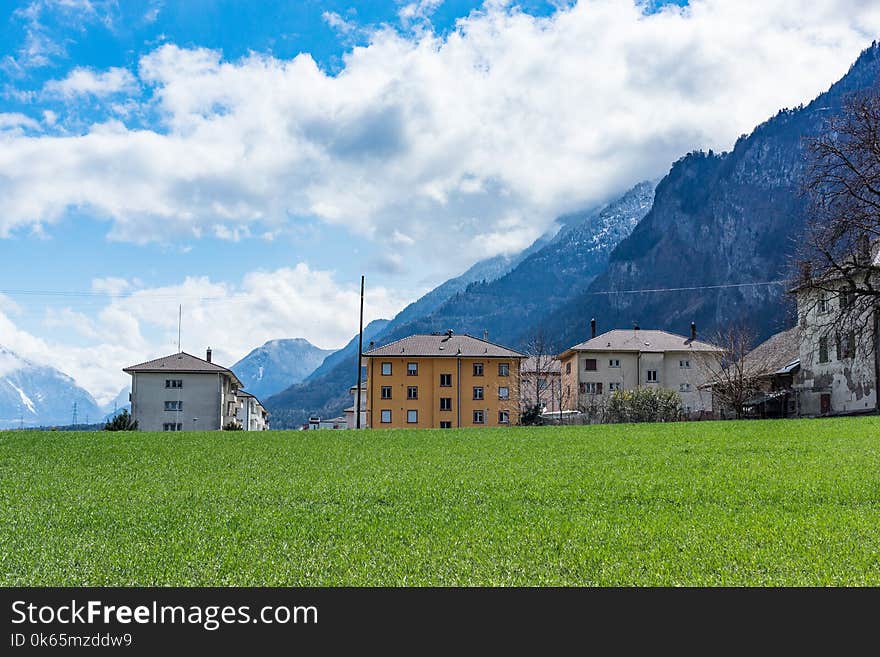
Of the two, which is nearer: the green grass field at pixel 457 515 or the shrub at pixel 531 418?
the green grass field at pixel 457 515

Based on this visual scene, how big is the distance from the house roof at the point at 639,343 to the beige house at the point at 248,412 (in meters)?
47.5

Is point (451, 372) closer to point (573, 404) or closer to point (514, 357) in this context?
point (514, 357)

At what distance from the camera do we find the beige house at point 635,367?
8812 cm

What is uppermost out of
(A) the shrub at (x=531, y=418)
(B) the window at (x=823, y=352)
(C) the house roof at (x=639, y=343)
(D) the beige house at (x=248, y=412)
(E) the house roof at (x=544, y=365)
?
(C) the house roof at (x=639, y=343)


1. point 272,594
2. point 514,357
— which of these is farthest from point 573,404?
point 272,594

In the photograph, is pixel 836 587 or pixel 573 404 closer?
pixel 836 587

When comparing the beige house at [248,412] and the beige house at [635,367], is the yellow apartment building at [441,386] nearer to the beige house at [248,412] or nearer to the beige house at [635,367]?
the beige house at [635,367]

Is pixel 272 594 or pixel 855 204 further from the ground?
pixel 855 204

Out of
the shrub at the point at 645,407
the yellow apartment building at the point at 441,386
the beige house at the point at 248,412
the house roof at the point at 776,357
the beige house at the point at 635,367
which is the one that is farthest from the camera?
the beige house at the point at 248,412

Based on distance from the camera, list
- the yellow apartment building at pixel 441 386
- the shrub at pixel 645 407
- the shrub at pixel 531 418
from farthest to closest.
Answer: the yellow apartment building at pixel 441 386, the shrub at pixel 531 418, the shrub at pixel 645 407

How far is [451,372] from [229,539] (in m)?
74.0

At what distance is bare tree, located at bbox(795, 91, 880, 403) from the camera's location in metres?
30.9

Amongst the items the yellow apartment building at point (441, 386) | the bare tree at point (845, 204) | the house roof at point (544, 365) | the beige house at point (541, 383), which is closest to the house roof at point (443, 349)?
the yellow apartment building at point (441, 386)

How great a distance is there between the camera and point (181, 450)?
30.0 meters
